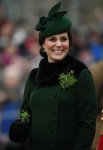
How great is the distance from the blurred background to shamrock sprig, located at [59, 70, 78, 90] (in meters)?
4.35

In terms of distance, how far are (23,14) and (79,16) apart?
0.99 metres

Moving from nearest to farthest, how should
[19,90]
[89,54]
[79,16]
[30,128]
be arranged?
[30,128]
[19,90]
[89,54]
[79,16]

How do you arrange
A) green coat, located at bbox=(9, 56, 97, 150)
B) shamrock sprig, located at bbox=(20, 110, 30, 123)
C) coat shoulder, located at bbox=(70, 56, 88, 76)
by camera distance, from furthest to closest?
1. shamrock sprig, located at bbox=(20, 110, 30, 123)
2. coat shoulder, located at bbox=(70, 56, 88, 76)
3. green coat, located at bbox=(9, 56, 97, 150)

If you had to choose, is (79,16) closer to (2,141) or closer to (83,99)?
(2,141)

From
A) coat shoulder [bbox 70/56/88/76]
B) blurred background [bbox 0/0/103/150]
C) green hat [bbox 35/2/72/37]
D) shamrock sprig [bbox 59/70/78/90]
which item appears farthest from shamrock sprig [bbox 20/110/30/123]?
blurred background [bbox 0/0/103/150]

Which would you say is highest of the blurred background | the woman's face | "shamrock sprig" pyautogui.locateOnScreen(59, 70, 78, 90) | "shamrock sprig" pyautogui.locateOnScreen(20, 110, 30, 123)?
the blurred background

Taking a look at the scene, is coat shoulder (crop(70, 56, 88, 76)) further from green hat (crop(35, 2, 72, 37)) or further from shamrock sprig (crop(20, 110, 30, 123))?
shamrock sprig (crop(20, 110, 30, 123))

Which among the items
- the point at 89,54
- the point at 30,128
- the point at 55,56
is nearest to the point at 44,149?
the point at 30,128

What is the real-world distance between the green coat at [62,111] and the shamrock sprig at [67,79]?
0.02m

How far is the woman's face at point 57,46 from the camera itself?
5.32 m

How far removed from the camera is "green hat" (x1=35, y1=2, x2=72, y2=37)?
17.5 ft

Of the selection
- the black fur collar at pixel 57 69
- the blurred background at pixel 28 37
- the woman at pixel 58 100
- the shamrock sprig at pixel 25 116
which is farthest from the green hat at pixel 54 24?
the blurred background at pixel 28 37

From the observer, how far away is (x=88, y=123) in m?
5.13

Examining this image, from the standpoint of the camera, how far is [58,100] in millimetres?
5227
